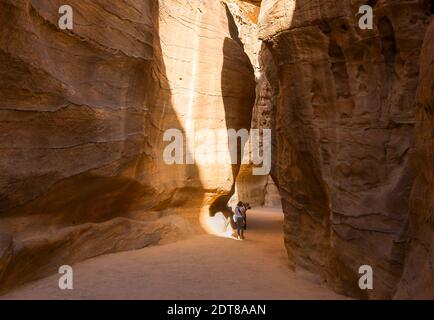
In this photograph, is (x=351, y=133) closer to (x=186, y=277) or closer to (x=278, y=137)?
(x=278, y=137)

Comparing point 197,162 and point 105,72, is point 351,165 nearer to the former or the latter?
point 105,72

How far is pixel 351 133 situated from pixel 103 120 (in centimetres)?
494

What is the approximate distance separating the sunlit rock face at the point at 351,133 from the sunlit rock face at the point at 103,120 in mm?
3403

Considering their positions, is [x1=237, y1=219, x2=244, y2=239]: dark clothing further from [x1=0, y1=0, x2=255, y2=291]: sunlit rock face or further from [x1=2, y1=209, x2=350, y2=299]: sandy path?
[x1=2, y1=209, x2=350, y2=299]: sandy path

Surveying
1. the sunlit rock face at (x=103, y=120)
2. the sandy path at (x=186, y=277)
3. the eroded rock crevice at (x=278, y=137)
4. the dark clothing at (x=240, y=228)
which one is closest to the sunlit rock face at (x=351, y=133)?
the eroded rock crevice at (x=278, y=137)

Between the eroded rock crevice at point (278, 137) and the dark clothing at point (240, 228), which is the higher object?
the eroded rock crevice at point (278, 137)

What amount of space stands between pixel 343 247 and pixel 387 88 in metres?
2.70

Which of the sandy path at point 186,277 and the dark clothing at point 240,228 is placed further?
the dark clothing at point 240,228

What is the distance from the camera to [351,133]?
6.73 m

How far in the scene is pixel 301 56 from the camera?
7582 mm

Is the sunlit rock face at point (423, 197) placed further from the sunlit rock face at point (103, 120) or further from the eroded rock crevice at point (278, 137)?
the sunlit rock face at point (103, 120)

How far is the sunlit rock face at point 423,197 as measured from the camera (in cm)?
436

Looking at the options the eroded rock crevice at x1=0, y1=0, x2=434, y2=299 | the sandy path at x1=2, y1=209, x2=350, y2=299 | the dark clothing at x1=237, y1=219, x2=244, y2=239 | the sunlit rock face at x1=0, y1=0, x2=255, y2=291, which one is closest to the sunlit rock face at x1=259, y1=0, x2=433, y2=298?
the eroded rock crevice at x1=0, y1=0, x2=434, y2=299

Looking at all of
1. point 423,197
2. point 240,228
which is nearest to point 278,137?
point 240,228
